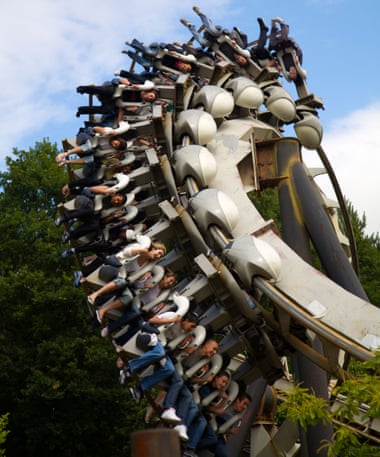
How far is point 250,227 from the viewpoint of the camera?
11.0 metres

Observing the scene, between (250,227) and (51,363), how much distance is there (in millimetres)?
12696

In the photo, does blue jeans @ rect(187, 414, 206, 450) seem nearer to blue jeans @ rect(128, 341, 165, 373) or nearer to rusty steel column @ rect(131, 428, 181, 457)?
blue jeans @ rect(128, 341, 165, 373)

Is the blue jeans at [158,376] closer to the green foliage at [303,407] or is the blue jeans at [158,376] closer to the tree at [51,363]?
the green foliage at [303,407]

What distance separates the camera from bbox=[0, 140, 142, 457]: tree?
21594 mm

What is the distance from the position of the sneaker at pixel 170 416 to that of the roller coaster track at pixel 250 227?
102 cm

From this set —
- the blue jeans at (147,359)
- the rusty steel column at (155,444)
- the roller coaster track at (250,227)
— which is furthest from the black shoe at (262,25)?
the rusty steel column at (155,444)

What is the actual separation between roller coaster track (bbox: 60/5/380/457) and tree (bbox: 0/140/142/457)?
31.7 feet

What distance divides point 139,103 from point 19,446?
13678mm

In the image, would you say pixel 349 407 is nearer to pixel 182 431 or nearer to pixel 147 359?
pixel 182 431

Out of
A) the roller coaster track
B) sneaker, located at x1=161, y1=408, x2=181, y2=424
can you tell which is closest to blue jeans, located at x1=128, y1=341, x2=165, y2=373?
the roller coaster track

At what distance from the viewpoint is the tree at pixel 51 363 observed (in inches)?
850

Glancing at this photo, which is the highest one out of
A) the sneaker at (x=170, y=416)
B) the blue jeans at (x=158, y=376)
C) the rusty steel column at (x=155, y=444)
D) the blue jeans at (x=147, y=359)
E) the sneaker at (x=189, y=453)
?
the rusty steel column at (x=155, y=444)

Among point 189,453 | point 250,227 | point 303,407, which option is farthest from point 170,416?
point 250,227

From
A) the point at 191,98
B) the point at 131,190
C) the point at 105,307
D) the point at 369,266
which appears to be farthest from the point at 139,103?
the point at 369,266
